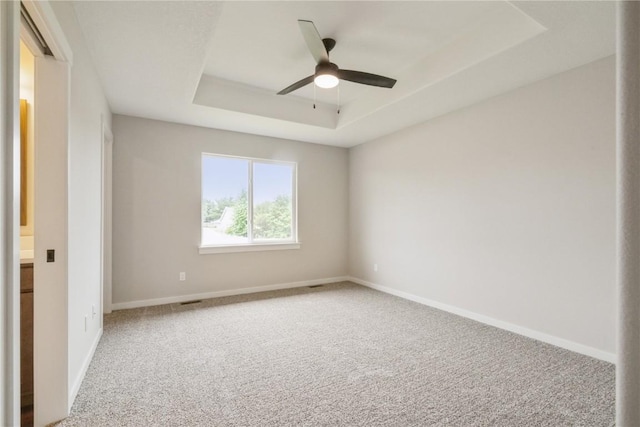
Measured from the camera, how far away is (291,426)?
179 cm

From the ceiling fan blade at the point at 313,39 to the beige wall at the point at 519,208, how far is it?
2.03 m

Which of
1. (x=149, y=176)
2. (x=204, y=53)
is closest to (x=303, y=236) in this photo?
(x=149, y=176)

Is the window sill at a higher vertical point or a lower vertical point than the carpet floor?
higher

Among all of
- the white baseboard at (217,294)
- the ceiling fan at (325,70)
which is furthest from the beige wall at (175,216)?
the ceiling fan at (325,70)

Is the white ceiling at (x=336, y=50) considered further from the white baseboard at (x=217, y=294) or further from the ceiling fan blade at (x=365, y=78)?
the white baseboard at (x=217, y=294)

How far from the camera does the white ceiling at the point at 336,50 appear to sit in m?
2.13

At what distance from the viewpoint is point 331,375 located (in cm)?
235

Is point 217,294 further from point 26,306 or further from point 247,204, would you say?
point 26,306

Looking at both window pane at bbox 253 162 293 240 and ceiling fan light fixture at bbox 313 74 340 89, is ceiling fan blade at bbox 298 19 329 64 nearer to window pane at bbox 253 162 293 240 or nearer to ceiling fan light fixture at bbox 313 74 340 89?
ceiling fan light fixture at bbox 313 74 340 89

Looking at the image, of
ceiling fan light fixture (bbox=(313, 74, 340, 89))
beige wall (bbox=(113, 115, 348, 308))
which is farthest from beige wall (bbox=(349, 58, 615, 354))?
ceiling fan light fixture (bbox=(313, 74, 340, 89))

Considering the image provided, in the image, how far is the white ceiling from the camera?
2.13m

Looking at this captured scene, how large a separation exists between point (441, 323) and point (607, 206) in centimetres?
184

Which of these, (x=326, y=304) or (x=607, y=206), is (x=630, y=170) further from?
(x=326, y=304)

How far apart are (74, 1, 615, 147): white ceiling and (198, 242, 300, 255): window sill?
1.77 m
